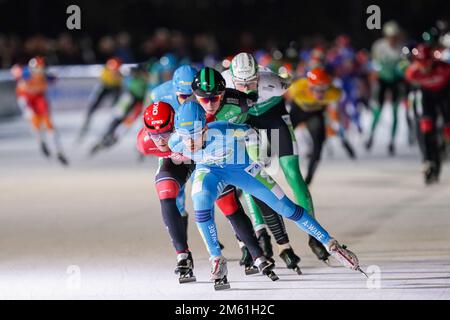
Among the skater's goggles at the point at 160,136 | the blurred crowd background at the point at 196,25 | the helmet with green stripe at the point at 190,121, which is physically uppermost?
the blurred crowd background at the point at 196,25

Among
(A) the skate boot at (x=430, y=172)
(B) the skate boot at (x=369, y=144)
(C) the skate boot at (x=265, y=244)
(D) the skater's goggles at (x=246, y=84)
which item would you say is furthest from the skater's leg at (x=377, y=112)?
(D) the skater's goggles at (x=246, y=84)

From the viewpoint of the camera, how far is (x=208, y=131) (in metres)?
7.71

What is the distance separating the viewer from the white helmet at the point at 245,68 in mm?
8516

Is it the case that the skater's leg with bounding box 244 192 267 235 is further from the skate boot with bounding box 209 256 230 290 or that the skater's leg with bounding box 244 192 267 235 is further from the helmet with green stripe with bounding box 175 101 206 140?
the helmet with green stripe with bounding box 175 101 206 140

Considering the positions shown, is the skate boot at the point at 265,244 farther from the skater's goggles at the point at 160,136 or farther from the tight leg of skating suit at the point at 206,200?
the skater's goggles at the point at 160,136

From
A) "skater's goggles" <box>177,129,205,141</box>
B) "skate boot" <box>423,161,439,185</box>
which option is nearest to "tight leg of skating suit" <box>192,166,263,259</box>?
"skater's goggles" <box>177,129,205,141</box>

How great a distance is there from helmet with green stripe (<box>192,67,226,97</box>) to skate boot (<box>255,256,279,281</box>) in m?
1.27

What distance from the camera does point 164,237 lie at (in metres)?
10.2

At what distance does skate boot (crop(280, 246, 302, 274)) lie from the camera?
830 centimetres

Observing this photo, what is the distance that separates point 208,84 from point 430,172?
22.7ft

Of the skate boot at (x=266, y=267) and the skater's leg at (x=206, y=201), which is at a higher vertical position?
the skater's leg at (x=206, y=201)

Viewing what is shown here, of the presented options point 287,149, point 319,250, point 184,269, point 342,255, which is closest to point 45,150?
point 287,149

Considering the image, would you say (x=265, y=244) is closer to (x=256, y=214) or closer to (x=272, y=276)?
(x=256, y=214)

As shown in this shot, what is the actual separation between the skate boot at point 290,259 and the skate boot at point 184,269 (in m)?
0.79
